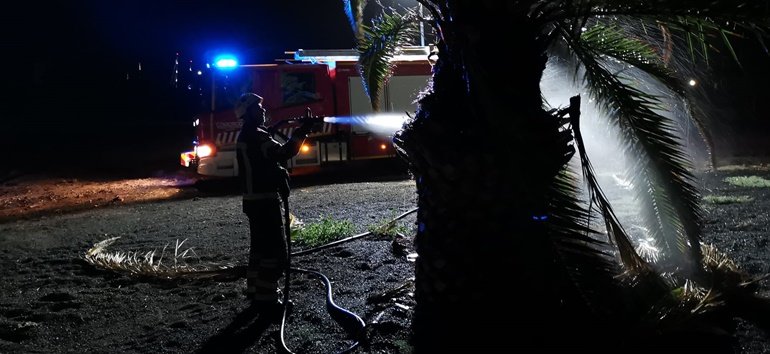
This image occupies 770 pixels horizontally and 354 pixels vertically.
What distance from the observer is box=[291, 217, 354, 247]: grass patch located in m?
7.20

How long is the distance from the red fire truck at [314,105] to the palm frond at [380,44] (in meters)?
6.81

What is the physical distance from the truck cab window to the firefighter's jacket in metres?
8.54

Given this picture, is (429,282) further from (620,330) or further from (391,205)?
(391,205)

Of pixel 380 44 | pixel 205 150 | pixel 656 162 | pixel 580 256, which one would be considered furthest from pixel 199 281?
pixel 205 150

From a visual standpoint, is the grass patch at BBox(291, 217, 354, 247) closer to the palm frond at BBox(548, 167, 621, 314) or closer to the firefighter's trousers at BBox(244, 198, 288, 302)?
the firefighter's trousers at BBox(244, 198, 288, 302)

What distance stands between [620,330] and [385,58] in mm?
3357

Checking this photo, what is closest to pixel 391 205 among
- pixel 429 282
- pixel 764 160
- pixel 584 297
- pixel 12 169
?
pixel 429 282

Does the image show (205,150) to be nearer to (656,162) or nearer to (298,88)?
(298,88)

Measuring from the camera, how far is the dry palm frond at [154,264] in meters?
6.12

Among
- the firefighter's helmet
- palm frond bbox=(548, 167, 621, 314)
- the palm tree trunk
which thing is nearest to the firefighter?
the firefighter's helmet

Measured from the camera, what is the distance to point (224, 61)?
13.1 m

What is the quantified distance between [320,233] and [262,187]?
225cm

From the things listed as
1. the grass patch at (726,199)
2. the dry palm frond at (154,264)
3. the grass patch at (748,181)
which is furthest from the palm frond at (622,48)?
the grass patch at (748,181)

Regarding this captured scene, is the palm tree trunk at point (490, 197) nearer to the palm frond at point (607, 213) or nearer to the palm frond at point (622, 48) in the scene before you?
the palm frond at point (607, 213)
